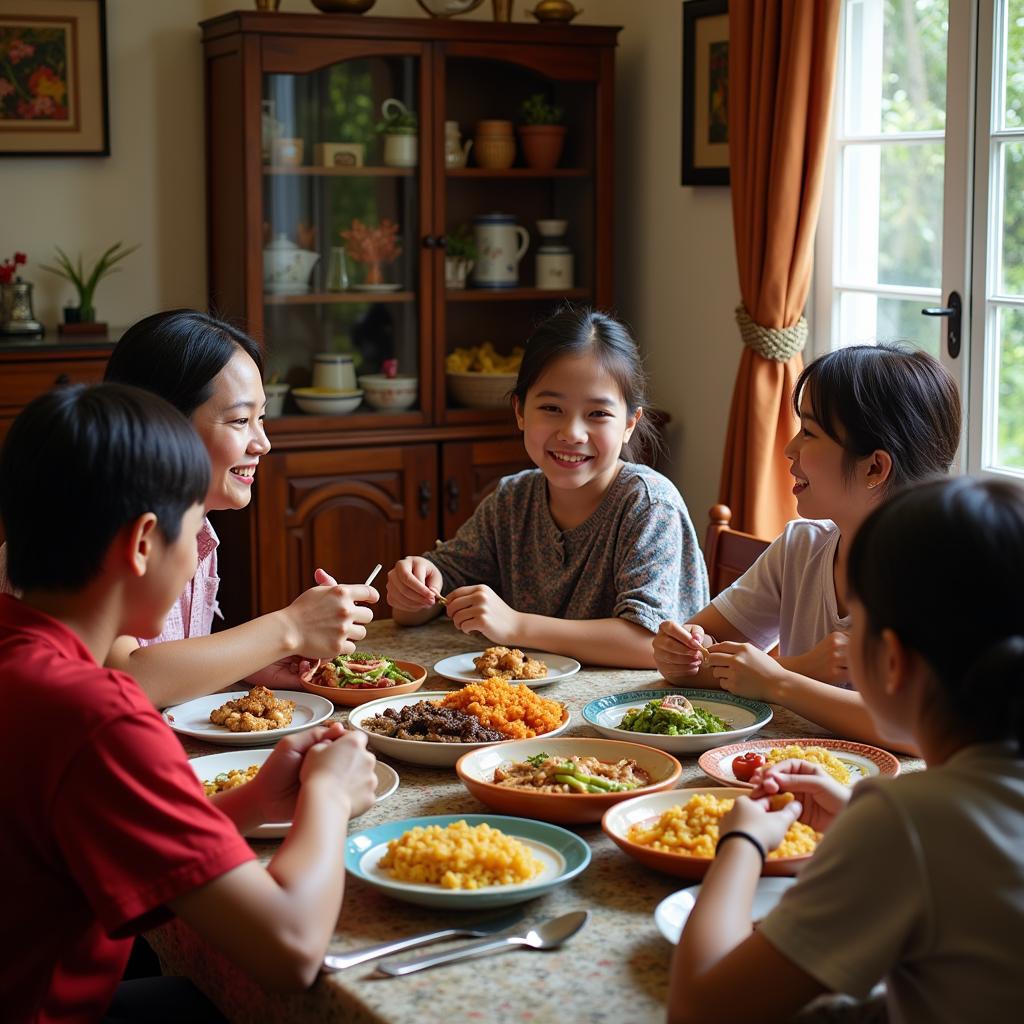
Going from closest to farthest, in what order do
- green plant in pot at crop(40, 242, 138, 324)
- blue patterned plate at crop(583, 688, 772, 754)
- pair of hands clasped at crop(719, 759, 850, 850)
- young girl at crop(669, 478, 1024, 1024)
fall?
1. young girl at crop(669, 478, 1024, 1024)
2. pair of hands clasped at crop(719, 759, 850, 850)
3. blue patterned plate at crop(583, 688, 772, 754)
4. green plant in pot at crop(40, 242, 138, 324)

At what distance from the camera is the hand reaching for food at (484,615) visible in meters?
2.17

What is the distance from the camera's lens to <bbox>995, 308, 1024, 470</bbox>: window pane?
3100 millimetres

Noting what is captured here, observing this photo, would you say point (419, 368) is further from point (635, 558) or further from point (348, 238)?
point (635, 558)

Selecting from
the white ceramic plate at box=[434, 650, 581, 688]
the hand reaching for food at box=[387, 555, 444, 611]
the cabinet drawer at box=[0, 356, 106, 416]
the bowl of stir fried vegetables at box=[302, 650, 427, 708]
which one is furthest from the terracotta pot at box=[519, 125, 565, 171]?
the bowl of stir fried vegetables at box=[302, 650, 427, 708]

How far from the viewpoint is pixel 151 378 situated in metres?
2.06

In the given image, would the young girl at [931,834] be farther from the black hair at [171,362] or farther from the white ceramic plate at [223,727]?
the black hair at [171,362]

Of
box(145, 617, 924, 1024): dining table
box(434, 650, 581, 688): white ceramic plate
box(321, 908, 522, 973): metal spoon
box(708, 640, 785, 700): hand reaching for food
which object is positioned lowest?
box(145, 617, 924, 1024): dining table

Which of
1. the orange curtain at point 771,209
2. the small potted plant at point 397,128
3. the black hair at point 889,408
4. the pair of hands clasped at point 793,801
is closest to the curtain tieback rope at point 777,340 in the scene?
the orange curtain at point 771,209

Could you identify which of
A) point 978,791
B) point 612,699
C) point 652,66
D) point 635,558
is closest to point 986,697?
point 978,791

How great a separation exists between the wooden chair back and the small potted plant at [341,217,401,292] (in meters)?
1.76

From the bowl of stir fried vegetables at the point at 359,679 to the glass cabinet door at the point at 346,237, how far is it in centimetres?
211

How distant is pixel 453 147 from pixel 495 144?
0.15 meters

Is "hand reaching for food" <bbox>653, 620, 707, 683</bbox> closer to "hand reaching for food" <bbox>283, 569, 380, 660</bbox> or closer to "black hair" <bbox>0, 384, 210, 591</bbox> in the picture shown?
"hand reaching for food" <bbox>283, 569, 380, 660</bbox>

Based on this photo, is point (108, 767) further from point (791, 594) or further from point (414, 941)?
point (791, 594)
